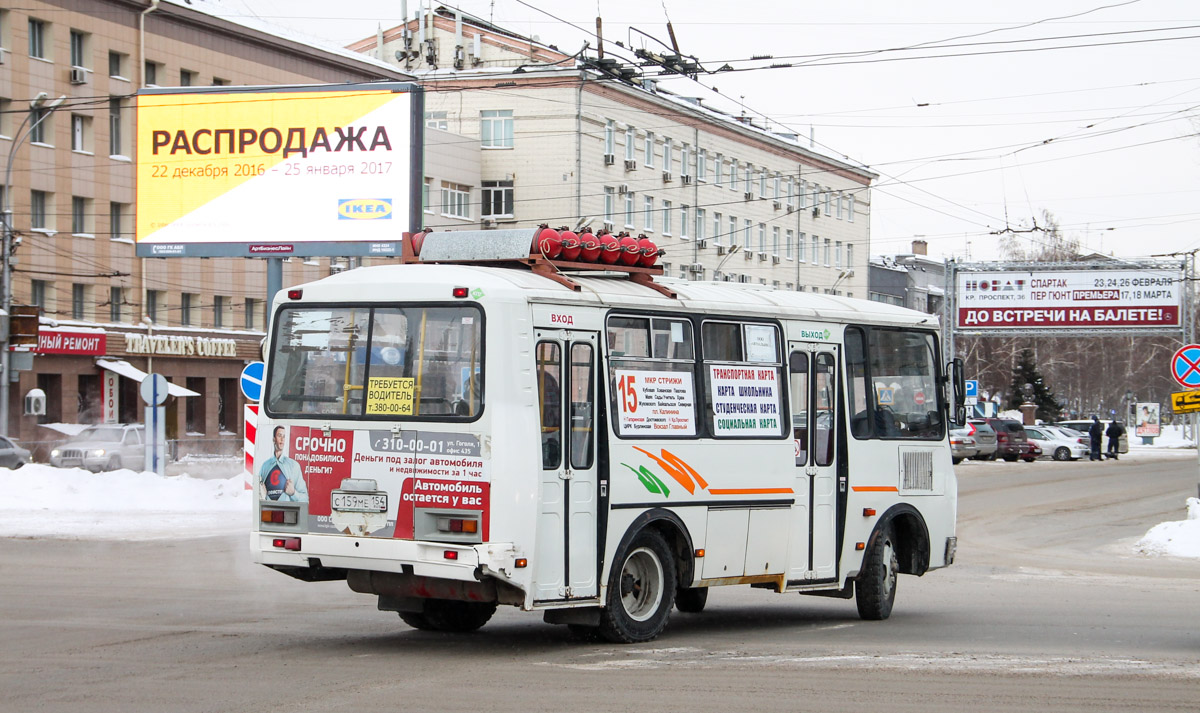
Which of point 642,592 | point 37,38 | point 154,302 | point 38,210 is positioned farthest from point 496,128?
point 642,592

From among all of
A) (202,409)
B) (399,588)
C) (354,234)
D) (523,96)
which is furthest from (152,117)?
(523,96)

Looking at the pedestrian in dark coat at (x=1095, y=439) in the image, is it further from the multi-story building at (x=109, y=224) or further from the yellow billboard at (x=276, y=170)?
the yellow billboard at (x=276, y=170)

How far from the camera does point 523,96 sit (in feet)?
207

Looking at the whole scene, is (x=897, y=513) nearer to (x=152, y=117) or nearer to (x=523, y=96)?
(x=152, y=117)

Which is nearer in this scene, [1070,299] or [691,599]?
[691,599]

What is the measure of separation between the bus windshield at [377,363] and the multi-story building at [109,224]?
40042 millimetres

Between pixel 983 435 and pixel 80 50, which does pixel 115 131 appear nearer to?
pixel 80 50

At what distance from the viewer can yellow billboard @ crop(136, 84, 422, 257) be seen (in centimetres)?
2966

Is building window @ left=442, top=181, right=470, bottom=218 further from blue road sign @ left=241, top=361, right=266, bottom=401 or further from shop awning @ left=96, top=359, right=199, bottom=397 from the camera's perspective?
blue road sign @ left=241, top=361, right=266, bottom=401

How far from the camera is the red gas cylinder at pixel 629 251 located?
38.6 ft

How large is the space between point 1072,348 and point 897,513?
8827cm

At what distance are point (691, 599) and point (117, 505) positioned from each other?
51.6 feet

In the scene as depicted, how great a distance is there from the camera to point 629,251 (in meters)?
11.8

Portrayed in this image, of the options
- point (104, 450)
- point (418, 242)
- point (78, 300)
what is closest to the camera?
point (418, 242)
